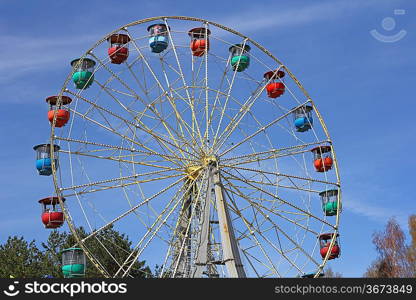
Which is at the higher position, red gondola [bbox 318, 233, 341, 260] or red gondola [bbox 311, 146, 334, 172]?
red gondola [bbox 311, 146, 334, 172]

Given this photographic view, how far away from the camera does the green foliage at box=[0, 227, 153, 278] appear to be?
4794 cm

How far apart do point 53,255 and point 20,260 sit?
263 centimetres

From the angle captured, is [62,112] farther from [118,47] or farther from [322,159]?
[322,159]

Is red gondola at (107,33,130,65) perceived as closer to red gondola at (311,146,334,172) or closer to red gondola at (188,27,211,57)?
red gondola at (188,27,211,57)

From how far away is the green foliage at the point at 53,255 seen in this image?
47938 millimetres

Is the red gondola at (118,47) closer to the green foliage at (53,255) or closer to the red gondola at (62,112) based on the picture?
the red gondola at (62,112)

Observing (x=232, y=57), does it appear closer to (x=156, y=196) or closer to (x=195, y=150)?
(x=195, y=150)

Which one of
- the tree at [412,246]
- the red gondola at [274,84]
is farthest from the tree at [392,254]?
the red gondola at [274,84]

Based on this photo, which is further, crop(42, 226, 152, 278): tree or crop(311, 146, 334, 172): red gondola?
crop(42, 226, 152, 278): tree

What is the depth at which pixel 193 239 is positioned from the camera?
1006 inches

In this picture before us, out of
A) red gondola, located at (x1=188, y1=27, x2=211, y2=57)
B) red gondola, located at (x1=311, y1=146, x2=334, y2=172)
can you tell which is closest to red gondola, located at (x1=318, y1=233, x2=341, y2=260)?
red gondola, located at (x1=311, y1=146, x2=334, y2=172)

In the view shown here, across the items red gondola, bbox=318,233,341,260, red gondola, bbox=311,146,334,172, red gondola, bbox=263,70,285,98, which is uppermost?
red gondola, bbox=263,70,285,98

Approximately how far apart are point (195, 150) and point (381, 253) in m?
27.4

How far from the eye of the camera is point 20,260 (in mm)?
49312
